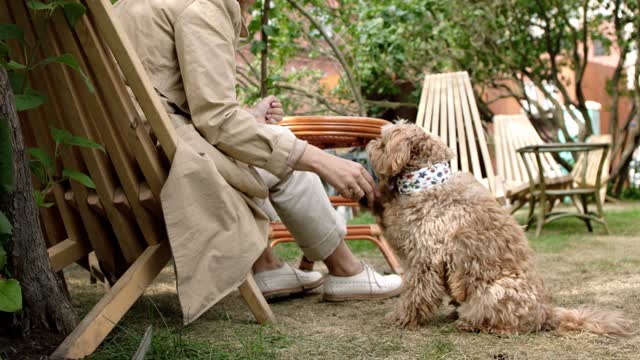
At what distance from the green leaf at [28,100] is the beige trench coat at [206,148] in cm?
47

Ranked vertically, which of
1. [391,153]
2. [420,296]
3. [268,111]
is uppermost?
[268,111]

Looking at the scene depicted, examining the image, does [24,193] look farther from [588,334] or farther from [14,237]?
[588,334]

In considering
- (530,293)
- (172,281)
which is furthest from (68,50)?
(172,281)

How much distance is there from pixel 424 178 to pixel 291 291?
1.00 meters

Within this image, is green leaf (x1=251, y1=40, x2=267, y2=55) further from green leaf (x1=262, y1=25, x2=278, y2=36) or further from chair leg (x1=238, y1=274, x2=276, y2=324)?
chair leg (x1=238, y1=274, x2=276, y2=324)

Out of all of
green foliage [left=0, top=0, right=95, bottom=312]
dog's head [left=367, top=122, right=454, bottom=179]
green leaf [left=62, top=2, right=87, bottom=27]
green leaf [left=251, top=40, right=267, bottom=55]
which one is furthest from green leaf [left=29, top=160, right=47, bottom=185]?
green leaf [left=251, top=40, right=267, bottom=55]

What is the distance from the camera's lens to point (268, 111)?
2973 mm

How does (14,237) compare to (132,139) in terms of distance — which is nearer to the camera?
(14,237)

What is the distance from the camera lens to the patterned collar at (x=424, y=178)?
2.65 metres

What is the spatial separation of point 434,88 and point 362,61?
5.77 meters

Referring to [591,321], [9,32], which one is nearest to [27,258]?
[9,32]

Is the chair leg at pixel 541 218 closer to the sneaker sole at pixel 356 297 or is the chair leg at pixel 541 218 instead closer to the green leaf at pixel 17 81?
the sneaker sole at pixel 356 297

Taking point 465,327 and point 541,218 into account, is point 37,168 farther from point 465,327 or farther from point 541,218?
point 541,218

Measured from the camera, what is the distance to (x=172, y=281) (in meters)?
3.97
